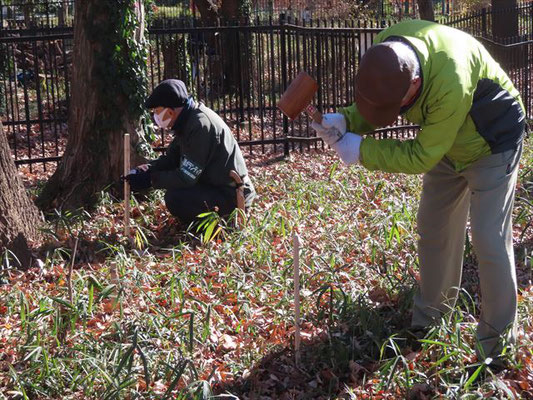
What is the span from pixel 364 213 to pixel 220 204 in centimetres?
130

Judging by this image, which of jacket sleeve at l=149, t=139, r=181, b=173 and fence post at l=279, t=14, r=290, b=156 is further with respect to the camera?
fence post at l=279, t=14, r=290, b=156

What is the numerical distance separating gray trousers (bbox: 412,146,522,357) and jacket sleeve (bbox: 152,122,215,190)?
2406 mm

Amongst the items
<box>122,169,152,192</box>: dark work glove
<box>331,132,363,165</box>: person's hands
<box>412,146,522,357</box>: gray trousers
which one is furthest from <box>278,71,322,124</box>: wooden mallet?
<box>122,169,152,192</box>: dark work glove

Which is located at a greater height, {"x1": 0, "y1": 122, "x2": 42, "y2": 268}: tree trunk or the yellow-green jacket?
the yellow-green jacket

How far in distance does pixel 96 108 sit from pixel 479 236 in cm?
436

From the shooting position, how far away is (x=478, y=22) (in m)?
17.6

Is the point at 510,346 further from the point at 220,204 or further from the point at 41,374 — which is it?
the point at 220,204

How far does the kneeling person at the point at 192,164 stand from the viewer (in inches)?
253

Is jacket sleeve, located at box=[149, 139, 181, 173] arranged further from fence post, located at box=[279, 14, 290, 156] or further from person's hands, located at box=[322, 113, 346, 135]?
fence post, located at box=[279, 14, 290, 156]

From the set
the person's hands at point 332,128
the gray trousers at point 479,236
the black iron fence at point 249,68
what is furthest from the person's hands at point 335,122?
the black iron fence at point 249,68

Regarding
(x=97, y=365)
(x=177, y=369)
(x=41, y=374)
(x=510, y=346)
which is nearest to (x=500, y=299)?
(x=510, y=346)

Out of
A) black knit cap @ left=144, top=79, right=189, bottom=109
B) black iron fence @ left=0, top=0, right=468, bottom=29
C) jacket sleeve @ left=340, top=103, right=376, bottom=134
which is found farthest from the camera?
black iron fence @ left=0, top=0, right=468, bottom=29

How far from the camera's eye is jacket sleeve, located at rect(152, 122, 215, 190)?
21.2ft

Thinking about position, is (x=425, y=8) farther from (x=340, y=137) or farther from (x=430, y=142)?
(x=430, y=142)
